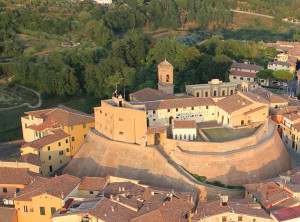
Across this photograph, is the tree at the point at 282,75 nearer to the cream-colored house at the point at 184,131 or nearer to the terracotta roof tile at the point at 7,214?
the cream-colored house at the point at 184,131

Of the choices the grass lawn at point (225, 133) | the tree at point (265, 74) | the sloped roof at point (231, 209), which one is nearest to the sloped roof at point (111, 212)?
the sloped roof at point (231, 209)

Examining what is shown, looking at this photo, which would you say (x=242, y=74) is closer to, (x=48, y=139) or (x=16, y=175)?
(x=48, y=139)

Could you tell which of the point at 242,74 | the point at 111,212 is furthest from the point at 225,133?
the point at 242,74

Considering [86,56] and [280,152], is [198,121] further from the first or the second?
[86,56]

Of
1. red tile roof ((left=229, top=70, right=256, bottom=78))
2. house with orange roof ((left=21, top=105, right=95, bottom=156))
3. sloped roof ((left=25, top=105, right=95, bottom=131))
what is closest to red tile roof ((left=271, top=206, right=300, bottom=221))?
→ house with orange roof ((left=21, top=105, right=95, bottom=156))

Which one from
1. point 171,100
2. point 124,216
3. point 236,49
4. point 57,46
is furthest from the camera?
point 57,46

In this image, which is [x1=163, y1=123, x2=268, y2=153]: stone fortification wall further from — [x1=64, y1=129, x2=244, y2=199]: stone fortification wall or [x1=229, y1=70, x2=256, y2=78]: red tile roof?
[x1=229, y1=70, x2=256, y2=78]: red tile roof

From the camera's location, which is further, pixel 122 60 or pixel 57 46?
pixel 57 46

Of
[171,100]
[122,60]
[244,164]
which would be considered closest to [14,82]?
[122,60]
